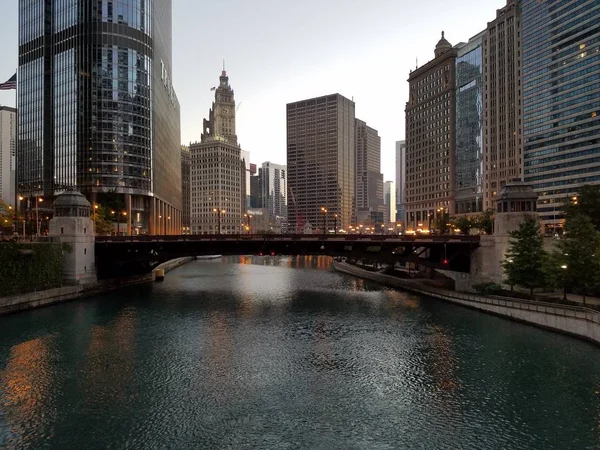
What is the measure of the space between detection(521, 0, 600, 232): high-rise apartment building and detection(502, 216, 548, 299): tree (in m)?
114

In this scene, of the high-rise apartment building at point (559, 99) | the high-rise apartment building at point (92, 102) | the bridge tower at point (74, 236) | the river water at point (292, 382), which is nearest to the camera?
the river water at point (292, 382)

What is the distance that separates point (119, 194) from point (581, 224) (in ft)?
452

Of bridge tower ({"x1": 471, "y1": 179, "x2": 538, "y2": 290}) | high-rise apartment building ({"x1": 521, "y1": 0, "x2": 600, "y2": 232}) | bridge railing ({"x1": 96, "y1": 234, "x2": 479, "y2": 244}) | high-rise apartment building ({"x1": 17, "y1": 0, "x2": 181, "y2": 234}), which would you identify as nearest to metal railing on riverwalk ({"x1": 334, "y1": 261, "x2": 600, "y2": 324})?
bridge tower ({"x1": 471, "y1": 179, "x2": 538, "y2": 290})

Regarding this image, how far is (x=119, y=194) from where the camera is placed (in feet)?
501

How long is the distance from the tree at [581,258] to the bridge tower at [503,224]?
1330 cm

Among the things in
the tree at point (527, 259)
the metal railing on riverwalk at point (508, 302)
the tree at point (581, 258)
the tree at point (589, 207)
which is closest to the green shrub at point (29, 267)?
the metal railing on riverwalk at point (508, 302)

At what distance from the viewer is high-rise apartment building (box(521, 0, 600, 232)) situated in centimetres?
16088

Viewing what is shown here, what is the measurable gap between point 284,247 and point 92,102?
10278 cm

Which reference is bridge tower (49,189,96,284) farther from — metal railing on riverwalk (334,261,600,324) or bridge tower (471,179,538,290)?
bridge tower (471,179,538,290)

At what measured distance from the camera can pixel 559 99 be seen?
565 ft

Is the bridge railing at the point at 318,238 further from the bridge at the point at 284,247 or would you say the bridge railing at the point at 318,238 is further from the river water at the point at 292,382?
the river water at the point at 292,382

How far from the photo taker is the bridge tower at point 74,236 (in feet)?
271

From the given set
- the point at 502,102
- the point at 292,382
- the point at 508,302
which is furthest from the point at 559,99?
the point at 292,382

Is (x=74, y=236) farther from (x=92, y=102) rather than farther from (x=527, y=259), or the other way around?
(x=92, y=102)
